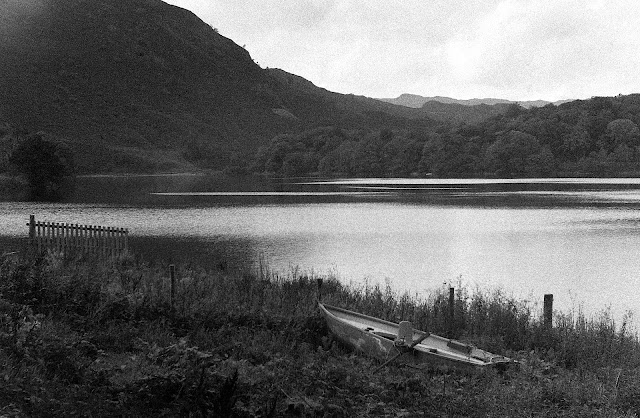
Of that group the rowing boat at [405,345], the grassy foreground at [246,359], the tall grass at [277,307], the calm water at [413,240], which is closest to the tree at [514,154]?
the calm water at [413,240]

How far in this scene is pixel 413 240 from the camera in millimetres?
39250

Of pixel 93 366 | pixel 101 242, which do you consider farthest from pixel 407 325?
pixel 101 242

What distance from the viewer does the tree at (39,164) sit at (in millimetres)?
83750

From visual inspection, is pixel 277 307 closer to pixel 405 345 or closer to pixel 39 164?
pixel 405 345

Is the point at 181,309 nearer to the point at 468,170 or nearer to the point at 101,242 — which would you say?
the point at 101,242

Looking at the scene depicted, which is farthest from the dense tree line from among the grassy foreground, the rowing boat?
the rowing boat

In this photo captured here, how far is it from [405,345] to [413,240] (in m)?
26.8

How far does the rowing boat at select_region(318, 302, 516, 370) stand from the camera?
1238cm

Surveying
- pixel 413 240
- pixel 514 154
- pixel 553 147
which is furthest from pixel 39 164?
pixel 553 147

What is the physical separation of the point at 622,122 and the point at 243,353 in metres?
188

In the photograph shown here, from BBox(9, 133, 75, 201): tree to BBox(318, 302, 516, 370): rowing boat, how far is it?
72370 mm

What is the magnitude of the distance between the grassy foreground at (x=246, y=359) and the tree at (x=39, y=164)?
2780 inches

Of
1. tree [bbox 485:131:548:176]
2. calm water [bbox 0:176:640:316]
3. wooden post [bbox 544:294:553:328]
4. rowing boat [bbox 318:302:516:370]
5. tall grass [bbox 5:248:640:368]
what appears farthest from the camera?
tree [bbox 485:131:548:176]

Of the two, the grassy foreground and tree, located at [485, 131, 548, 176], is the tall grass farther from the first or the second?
tree, located at [485, 131, 548, 176]
